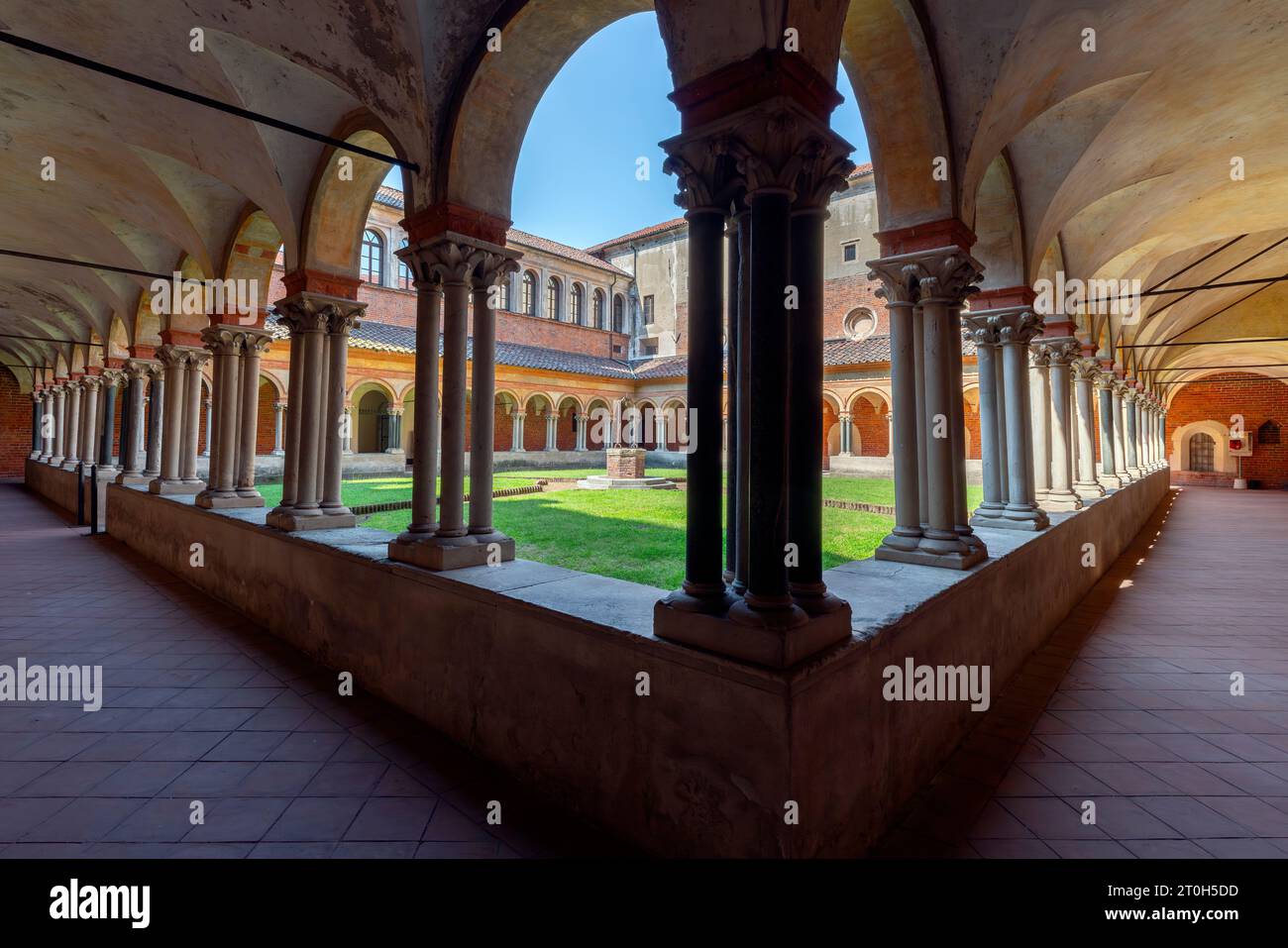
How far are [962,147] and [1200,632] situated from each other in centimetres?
461

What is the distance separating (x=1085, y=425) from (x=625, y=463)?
10289 mm

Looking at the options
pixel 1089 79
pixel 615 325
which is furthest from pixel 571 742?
pixel 615 325

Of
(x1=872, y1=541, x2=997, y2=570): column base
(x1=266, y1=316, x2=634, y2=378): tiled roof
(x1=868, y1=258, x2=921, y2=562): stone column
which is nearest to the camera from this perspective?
(x1=872, y1=541, x2=997, y2=570): column base

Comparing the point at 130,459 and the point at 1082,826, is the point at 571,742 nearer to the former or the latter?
the point at 1082,826

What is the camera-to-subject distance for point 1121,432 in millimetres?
14961

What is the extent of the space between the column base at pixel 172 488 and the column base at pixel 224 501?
2.08 metres

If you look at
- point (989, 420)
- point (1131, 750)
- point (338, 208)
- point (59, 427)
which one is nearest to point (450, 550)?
point (338, 208)

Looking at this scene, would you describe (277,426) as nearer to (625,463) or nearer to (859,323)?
(625,463)

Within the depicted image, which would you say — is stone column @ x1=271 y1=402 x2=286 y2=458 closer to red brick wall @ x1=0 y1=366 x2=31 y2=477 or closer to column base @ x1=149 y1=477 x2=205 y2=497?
red brick wall @ x1=0 y1=366 x2=31 y2=477

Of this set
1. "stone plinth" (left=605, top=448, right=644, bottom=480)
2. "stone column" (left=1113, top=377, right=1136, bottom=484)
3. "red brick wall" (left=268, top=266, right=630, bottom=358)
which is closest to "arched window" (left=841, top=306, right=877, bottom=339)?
"red brick wall" (left=268, top=266, right=630, bottom=358)

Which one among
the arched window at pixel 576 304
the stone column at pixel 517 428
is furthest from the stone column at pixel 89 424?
the arched window at pixel 576 304

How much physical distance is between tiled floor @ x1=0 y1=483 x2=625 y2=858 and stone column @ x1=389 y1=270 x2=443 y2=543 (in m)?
1.37

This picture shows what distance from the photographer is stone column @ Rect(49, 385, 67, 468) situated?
56.0 ft

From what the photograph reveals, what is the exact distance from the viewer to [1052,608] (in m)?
5.29
